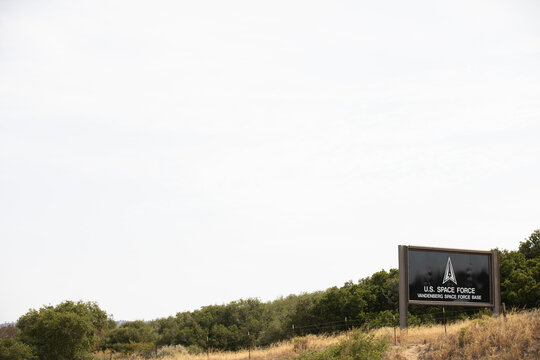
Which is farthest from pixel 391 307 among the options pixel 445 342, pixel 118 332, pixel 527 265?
pixel 118 332

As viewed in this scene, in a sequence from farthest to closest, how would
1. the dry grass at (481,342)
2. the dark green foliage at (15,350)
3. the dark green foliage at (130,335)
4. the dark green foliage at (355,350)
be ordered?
the dark green foliage at (130,335)
the dark green foliage at (15,350)
the dark green foliage at (355,350)
the dry grass at (481,342)

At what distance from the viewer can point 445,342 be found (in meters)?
23.3

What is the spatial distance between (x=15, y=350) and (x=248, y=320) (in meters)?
21.9

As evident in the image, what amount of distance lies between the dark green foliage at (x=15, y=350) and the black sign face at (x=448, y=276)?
19.3 metres

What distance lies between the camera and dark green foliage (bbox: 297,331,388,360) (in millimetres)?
22359

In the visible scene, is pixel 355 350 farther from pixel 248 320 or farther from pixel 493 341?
pixel 248 320

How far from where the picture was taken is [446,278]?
27.3 metres

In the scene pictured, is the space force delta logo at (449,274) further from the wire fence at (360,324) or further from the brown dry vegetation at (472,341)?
the brown dry vegetation at (472,341)

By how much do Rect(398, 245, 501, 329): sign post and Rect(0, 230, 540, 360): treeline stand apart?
2464mm

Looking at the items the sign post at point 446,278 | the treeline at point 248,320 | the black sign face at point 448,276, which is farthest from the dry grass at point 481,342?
the treeline at point 248,320

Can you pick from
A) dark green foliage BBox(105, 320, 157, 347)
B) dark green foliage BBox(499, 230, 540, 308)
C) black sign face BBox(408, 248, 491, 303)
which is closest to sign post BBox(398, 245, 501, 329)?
black sign face BBox(408, 248, 491, 303)

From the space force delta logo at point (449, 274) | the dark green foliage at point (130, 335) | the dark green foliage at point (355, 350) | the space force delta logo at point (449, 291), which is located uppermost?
the space force delta logo at point (449, 274)

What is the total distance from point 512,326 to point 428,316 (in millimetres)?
12551

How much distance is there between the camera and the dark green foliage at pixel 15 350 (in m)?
28.6
